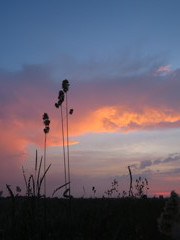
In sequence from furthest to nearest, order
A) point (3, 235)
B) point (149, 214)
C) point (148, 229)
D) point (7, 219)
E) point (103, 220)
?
point (7, 219), point (149, 214), point (148, 229), point (3, 235), point (103, 220)

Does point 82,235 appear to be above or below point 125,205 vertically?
below

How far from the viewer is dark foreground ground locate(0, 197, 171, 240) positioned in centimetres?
692

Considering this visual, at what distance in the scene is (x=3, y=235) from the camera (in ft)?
26.5

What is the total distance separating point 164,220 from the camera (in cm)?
296

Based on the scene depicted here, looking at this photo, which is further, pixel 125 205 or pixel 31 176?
pixel 125 205

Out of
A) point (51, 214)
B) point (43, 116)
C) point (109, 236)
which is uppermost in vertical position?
point (43, 116)

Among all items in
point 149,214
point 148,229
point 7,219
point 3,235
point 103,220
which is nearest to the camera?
point 103,220

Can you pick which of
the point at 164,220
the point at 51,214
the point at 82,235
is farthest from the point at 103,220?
the point at 51,214

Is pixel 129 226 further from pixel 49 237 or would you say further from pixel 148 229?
pixel 49 237


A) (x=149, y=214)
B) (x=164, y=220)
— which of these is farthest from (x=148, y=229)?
(x=164, y=220)

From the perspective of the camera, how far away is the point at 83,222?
341 inches

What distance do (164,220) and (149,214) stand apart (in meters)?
7.02

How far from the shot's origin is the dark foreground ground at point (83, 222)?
6.92m

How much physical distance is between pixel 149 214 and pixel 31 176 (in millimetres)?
4062
